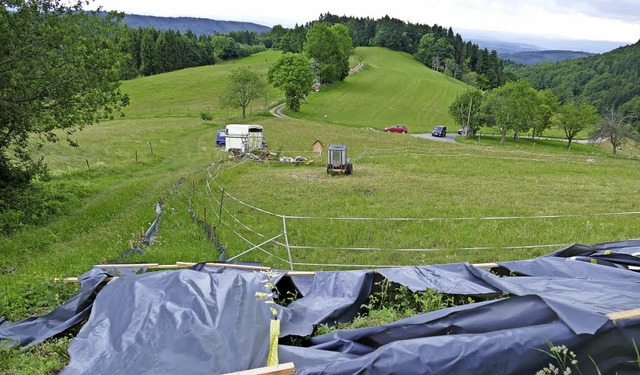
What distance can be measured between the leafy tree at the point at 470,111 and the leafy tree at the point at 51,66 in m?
57.0

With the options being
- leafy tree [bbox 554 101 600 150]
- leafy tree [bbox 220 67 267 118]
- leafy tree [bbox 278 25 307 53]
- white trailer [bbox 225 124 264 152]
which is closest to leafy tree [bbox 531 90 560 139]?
leafy tree [bbox 554 101 600 150]

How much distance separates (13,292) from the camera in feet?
24.8

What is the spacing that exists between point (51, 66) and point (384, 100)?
78880 mm

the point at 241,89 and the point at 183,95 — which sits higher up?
the point at 241,89

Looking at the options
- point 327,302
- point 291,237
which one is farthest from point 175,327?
point 291,237

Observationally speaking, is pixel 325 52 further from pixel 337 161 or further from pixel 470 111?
pixel 337 161

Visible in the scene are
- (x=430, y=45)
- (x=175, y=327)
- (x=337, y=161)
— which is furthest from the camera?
(x=430, y=45)

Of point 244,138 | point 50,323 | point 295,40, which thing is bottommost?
point 244,138

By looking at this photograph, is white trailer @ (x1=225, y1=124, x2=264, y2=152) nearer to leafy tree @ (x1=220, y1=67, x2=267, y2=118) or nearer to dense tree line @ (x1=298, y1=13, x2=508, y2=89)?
leafy tree @ (x1=220, y1=67, x2=267, y2=118)

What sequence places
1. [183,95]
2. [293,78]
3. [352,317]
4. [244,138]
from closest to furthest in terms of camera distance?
[352,317], [244,138], [293,78], [183,95]

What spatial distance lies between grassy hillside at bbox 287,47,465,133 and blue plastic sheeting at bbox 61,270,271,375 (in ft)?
201

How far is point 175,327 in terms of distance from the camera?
538cm

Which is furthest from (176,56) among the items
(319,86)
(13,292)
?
(13,292)

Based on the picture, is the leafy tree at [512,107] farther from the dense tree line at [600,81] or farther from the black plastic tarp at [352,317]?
the dense tree line at [600,81]
